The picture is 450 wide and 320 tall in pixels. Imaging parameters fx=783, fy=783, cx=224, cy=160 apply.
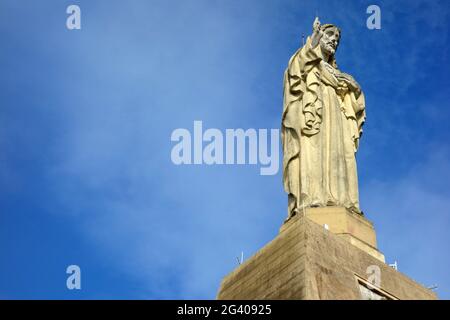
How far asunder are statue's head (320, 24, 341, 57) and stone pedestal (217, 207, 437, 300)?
3427mm

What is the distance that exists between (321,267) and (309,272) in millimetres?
→ 306

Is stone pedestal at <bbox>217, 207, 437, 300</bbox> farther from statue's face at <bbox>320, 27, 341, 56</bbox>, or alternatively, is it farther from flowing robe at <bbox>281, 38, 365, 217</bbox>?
statue's face at <bbox>320, 27, 341, 56</bbox>

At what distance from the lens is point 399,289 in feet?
35.1

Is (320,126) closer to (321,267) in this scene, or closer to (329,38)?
(329,38)

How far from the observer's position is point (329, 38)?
1386 cm

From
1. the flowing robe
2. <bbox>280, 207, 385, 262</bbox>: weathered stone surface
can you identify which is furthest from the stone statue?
<bbox>280, 207, 385, 262</bbox>: weathered stone surface

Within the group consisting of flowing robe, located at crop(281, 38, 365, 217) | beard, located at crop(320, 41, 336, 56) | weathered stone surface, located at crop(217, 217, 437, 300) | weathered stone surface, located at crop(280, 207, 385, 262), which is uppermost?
beard, located at crop(320, 41, 336, 56)

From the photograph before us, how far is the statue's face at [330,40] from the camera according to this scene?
13727mm

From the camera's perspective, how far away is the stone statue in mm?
12109

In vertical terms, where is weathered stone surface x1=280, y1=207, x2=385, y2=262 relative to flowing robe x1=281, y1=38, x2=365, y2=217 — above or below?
below

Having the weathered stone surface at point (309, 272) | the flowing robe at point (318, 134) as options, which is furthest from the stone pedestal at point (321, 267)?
the flowing robe at point (318, 134)

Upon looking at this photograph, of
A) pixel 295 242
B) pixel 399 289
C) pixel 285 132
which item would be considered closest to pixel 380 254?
pixel 399 289
